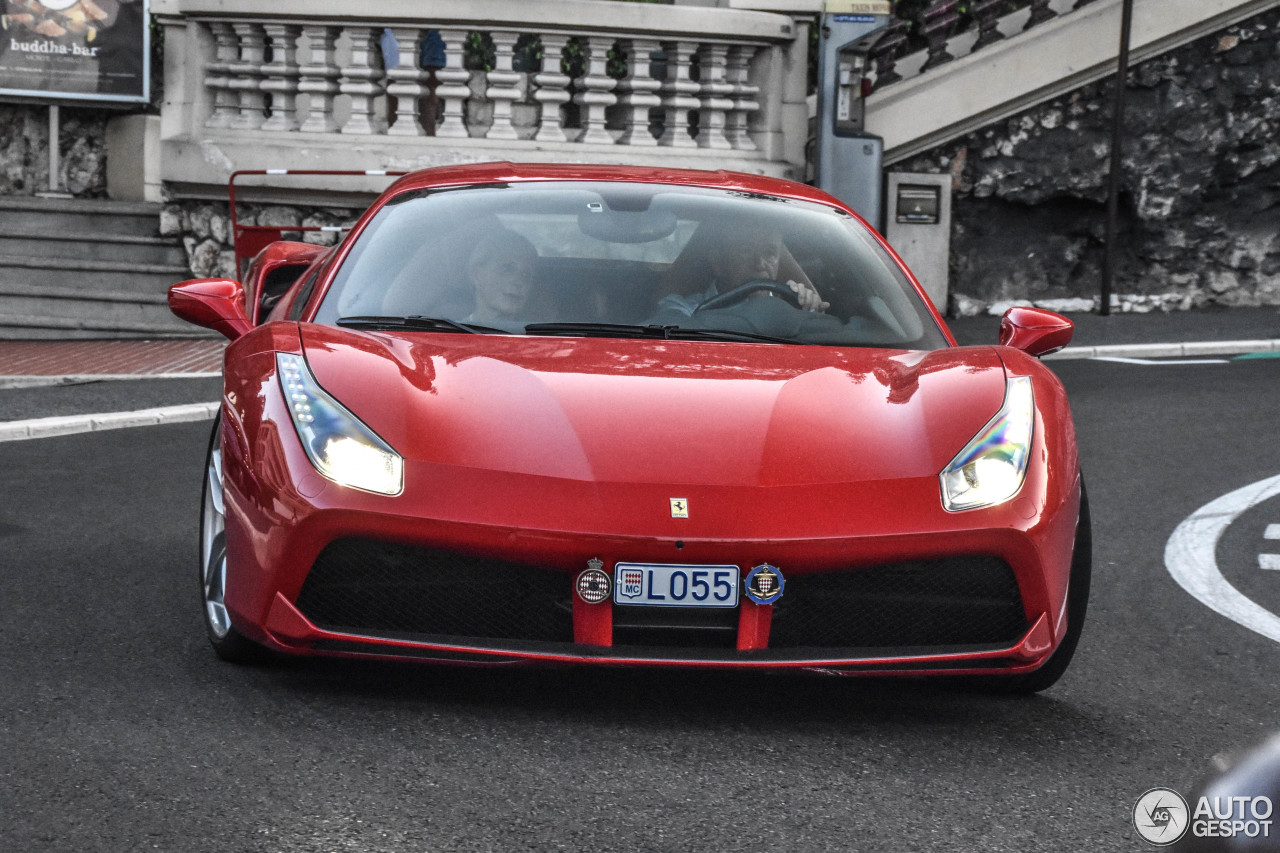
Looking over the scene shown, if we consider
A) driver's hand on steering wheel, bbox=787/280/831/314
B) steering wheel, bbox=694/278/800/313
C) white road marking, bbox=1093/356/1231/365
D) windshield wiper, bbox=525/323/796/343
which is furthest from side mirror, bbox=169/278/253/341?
white road marking, bbox=1093/356/1231/365

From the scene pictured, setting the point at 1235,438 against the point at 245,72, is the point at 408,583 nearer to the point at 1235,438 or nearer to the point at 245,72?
the point at 1235,438

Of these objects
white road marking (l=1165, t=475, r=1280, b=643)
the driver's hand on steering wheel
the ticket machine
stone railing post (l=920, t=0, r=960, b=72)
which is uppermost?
stone railing post (l=920, t=0, r=960, b=72)

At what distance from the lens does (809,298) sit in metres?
4.65

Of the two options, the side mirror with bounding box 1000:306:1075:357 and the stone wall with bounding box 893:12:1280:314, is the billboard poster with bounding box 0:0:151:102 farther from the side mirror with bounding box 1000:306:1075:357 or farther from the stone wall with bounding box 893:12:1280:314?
the side mirror with bounding box 1000:306:1075:357

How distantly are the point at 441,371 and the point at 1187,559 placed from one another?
308 cm

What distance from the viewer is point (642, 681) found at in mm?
3943

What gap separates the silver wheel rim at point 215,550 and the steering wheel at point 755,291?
137 centimetres

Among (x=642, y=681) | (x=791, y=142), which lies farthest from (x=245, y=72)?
(x=642, y=681)

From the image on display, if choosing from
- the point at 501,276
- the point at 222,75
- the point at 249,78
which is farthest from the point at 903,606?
the point at 222,75

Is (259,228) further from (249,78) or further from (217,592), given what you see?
(217,592)

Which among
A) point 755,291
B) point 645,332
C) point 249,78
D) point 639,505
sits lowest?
point 639,505

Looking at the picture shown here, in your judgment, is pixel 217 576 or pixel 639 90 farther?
pixel 639 90

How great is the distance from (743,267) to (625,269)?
1.09ft

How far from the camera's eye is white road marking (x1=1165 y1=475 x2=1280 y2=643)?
4.97 metres
